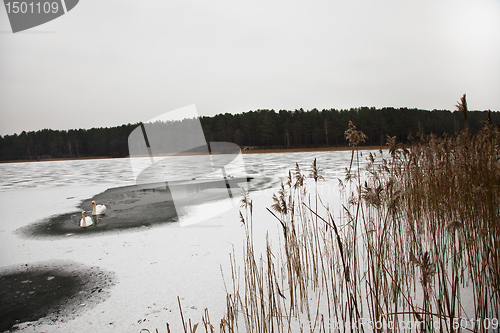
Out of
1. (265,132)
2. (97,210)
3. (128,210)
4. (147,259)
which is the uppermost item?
(265,132)

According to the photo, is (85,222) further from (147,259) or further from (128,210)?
(147,259)

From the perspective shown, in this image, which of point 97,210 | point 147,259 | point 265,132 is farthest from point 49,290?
point 265,132

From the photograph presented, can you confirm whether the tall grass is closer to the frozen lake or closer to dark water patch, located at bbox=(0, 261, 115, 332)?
the frozen lake

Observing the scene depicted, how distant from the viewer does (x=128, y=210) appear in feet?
20.5

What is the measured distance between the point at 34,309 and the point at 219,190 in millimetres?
6300

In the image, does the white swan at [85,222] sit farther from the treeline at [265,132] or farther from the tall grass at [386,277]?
the treeline at [265,132]

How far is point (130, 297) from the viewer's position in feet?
8.21

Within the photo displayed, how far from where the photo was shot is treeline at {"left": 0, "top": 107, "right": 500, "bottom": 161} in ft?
173

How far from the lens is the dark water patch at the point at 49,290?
2.29 metres

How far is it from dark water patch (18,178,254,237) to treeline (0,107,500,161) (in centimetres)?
4517

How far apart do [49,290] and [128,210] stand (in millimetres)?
3647

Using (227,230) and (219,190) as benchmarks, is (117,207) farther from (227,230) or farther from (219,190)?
(227,230)

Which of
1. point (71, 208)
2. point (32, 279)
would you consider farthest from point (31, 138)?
point (32, 279)

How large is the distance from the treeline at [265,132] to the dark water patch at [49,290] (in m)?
50.3
